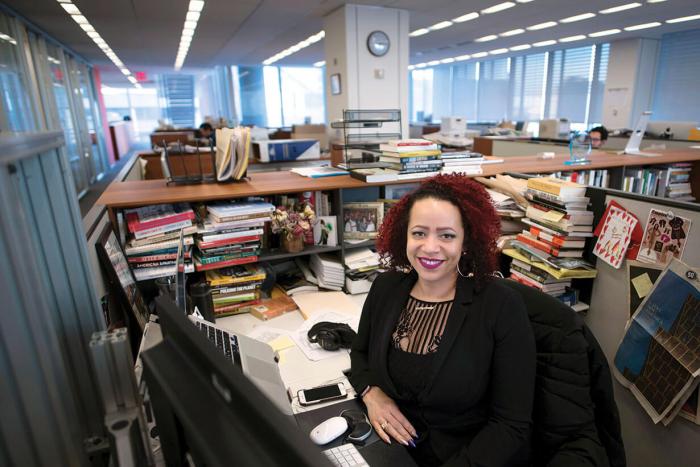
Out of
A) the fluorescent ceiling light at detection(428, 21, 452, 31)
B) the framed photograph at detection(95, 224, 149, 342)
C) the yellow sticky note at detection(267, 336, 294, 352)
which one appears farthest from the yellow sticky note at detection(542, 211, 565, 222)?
the fluorescent ceiling light at detection(428, 21, 452, 31)

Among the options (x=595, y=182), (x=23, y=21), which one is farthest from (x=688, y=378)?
(x=23, y=21)

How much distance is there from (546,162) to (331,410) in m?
2.43

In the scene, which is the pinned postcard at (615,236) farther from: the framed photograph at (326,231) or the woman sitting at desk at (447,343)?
the framed photograph at (326,231)

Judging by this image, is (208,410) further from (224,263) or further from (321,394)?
(224,263)

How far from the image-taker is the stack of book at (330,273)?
226 centimetres

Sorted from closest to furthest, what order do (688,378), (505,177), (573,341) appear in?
(573,341) < (688,378) < (505,177)

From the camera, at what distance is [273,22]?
671 cm

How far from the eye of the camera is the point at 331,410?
1303 millimetres

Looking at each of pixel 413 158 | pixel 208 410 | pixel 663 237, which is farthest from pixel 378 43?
pixel 208 410

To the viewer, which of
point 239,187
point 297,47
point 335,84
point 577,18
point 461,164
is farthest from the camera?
point 297,47

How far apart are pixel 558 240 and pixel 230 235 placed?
149 cm

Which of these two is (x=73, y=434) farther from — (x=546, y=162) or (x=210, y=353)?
(x=546, y=162)

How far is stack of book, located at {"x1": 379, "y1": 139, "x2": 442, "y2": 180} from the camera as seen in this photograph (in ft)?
7.50

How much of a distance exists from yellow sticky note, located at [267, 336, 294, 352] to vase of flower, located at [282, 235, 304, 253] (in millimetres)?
510
